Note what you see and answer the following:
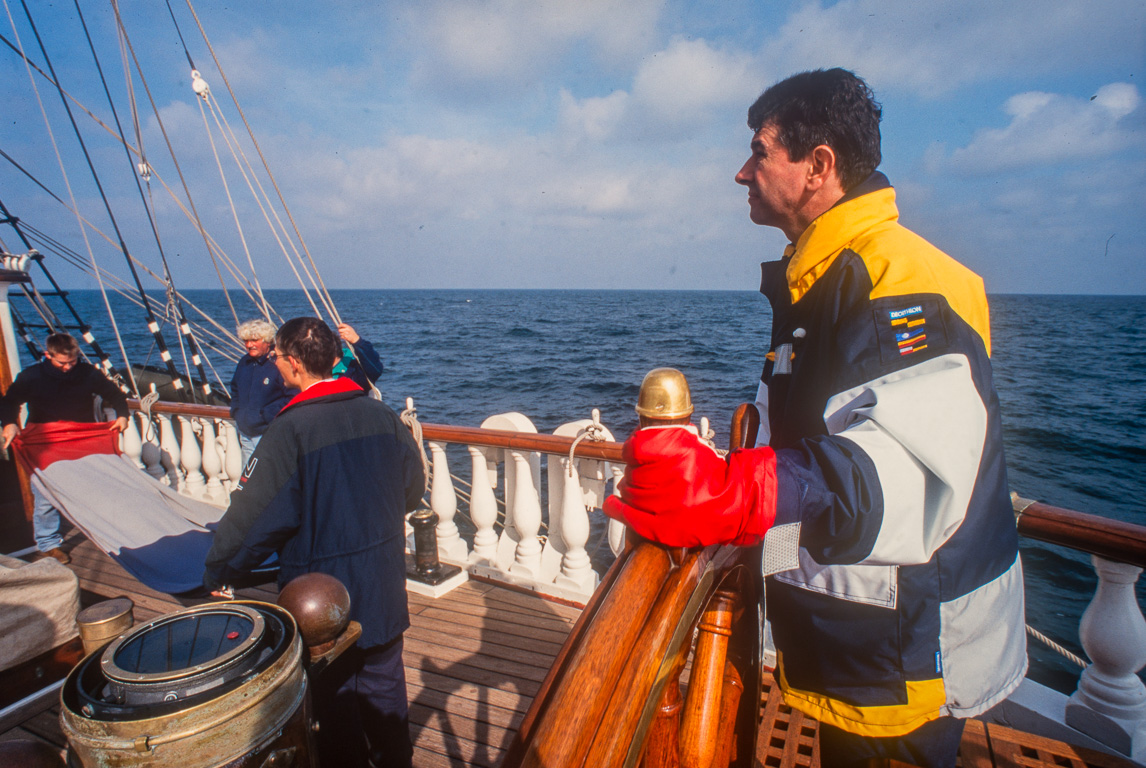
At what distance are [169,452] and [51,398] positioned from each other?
143 centimetres

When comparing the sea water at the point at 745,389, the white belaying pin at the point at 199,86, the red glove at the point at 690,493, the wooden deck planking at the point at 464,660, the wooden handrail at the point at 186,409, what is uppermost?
the white belaying pin at the point at 199,86

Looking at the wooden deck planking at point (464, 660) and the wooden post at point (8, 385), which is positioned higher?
the wooden post at point (8, 385)

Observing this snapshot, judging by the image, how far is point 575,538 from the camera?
3.08m

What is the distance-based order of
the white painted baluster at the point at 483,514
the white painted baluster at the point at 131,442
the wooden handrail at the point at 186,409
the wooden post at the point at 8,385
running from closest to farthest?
the white painted baluster at the point at 483,514 → the wooden post at the point at 8,385 → the wooden handrail at the point at 186,409 → the white painted baluster at the point at 131,442

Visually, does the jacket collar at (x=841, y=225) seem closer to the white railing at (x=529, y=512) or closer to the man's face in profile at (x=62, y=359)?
the white railing at (x=529, y=512)

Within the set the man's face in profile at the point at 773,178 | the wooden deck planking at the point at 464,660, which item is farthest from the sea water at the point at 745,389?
the man's face in profile at the point at 773,178

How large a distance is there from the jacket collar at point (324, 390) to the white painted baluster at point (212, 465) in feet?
11.4

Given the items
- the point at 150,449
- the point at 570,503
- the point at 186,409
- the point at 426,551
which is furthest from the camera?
the point at 150,449

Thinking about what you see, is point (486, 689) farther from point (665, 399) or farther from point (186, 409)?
point (186, 409)

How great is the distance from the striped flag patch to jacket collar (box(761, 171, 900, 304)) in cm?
18

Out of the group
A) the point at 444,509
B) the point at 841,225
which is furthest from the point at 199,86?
the point at 841,225

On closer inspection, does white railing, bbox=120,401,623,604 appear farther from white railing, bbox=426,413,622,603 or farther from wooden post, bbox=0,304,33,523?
wooden post, bbox=0,304,33,523

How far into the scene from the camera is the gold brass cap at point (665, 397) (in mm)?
633

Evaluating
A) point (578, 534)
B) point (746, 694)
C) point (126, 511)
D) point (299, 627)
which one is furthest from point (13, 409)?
point (746, 694)
